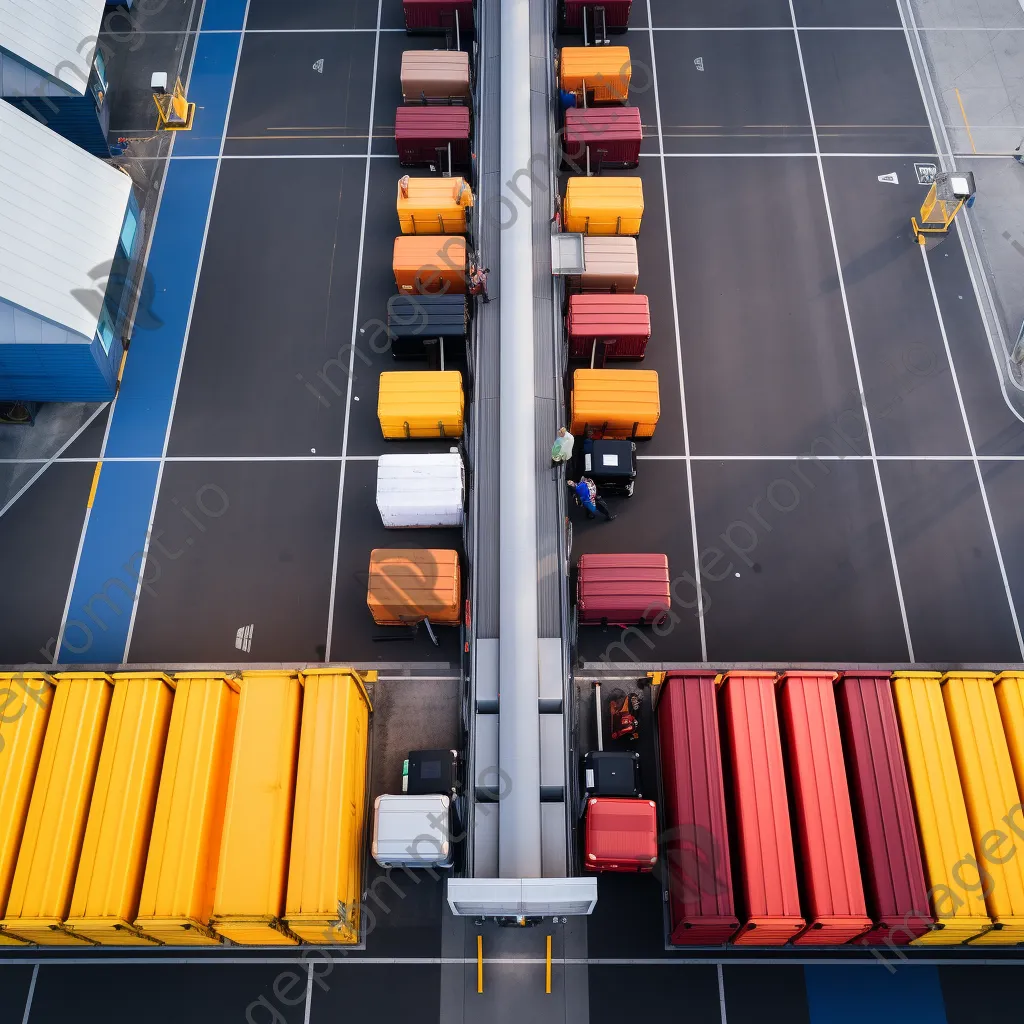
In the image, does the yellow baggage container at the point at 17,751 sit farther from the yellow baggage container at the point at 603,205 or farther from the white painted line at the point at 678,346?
the yellow baggage container at the point at 603,205

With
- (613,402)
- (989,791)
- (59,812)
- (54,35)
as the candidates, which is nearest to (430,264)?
(613,402)

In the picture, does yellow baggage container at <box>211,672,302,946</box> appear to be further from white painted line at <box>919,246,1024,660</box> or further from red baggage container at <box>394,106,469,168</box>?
white painted line at <box>919,246,1024,660</box>

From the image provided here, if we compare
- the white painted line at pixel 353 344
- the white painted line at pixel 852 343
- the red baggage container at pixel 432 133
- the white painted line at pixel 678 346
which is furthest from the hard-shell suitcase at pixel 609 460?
the red baggage container at pixel 432 133

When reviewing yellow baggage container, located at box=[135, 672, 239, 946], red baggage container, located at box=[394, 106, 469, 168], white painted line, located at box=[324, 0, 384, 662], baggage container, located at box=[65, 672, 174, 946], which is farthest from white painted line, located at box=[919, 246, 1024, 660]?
baggage container, located at box=[65, 672, 174, 946]

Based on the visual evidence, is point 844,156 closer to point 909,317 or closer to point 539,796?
point 909,317

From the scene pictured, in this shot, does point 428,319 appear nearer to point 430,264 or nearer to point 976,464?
point 430,264
